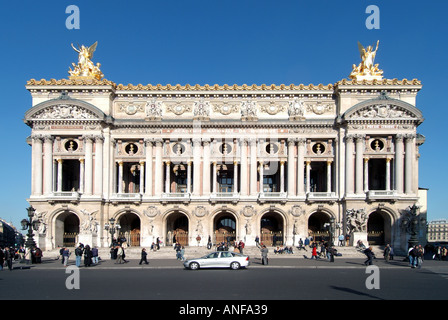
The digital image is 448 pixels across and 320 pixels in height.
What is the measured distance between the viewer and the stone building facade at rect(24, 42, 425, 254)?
56.7 m

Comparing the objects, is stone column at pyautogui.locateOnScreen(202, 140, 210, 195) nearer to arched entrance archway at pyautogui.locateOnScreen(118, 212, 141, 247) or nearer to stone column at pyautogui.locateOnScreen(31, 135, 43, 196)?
arched entrance archway at pyautogui.locateOnScreen(118, 212, 141, 247)

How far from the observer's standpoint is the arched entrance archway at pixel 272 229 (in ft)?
195

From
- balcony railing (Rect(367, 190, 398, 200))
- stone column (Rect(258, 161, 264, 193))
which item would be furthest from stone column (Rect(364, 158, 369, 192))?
stone column (Rect(258, 161, 264, 193))

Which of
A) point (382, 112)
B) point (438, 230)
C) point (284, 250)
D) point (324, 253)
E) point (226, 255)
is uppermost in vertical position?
point (382, 112)

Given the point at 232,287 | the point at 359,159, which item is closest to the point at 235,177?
the point at 359,159

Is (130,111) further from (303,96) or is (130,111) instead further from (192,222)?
(303,96)

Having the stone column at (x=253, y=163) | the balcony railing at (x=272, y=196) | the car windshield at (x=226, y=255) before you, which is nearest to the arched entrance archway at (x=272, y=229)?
the balcony railing at (x=272, y=196)

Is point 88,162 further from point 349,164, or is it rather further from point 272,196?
point 349,164

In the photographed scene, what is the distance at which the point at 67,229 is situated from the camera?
6078cm

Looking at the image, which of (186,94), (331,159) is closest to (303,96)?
(331,159)

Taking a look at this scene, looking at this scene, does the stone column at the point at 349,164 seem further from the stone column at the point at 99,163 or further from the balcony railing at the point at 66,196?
the balcony railing at the point at 66,196

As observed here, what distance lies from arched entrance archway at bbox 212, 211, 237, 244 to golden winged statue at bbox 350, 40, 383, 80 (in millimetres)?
21903

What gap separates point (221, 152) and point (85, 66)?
1870 centimetres
